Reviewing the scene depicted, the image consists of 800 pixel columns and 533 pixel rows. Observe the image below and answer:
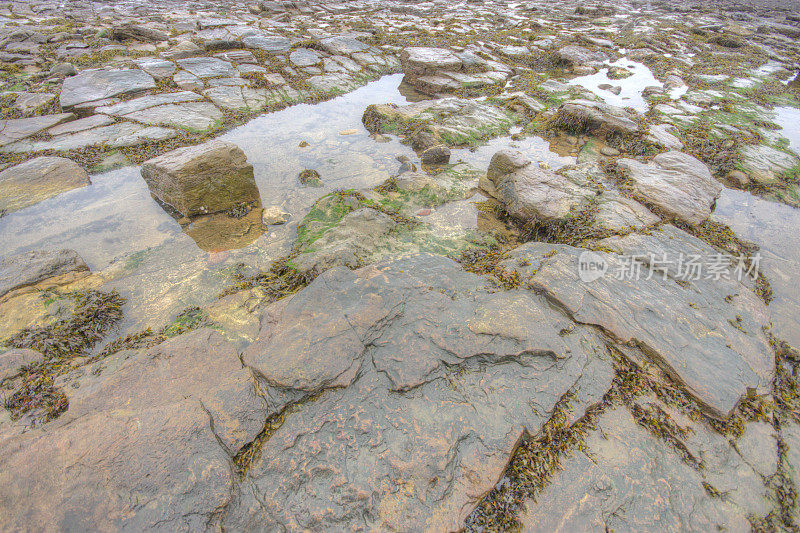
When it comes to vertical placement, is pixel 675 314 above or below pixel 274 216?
above

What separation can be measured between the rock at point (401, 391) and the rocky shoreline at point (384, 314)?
18 millimetres

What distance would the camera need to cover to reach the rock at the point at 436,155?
6.53m

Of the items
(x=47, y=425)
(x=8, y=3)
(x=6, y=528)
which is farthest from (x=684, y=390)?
(x=8, y=3)

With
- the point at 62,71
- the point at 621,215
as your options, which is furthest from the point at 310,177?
the point at 62,71

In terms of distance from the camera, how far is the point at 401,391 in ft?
8.13

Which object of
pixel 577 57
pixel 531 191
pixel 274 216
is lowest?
pixel 274 216

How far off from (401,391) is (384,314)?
702 millimetres

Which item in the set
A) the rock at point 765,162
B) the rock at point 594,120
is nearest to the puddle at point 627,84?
the rock at point 594,120

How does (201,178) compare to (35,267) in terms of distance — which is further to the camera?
(201,178)

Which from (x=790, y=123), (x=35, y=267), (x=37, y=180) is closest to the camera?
(x=35, y=267)

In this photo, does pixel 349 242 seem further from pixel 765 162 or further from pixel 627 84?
pixel 627 84

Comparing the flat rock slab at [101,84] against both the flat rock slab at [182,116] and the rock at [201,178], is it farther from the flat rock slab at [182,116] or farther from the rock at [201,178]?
the rock at [201,178]

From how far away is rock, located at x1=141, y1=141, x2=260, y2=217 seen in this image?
192 inches

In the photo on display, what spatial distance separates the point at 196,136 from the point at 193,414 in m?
6.71
